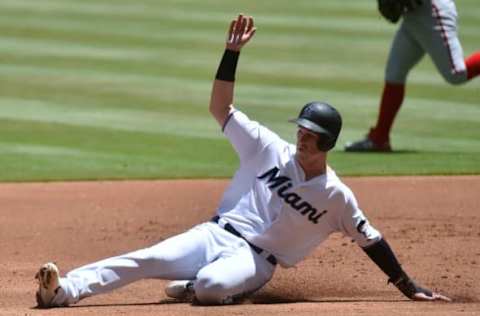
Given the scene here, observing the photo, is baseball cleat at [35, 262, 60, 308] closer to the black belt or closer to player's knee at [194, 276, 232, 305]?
player's knee at [194, 276, 232, 305]

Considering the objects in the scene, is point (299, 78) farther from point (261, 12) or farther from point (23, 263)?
point (23, 263)

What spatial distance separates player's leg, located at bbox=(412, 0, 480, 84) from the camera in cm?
1059

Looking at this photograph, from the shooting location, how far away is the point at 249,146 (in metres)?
6.30

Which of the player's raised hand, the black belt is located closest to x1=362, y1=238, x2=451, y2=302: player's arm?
the black belt

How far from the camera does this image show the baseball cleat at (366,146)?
10836 mm

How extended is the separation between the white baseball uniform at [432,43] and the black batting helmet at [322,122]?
15.3 ft

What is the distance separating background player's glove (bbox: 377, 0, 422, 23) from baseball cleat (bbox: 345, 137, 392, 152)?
1.05 m

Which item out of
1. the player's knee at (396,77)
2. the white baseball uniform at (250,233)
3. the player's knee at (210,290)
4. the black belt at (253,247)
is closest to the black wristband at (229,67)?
the white baseball uniform at (250,233)

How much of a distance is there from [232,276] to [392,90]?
16.8 feet

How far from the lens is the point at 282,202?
20.4 ft

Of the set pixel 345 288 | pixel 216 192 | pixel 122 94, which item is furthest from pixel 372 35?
pixel 345 288

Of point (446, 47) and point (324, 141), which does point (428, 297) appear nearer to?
point (324, 141)

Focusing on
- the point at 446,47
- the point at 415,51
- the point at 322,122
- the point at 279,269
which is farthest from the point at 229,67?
the point at 415,51

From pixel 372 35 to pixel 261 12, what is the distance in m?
2.15
